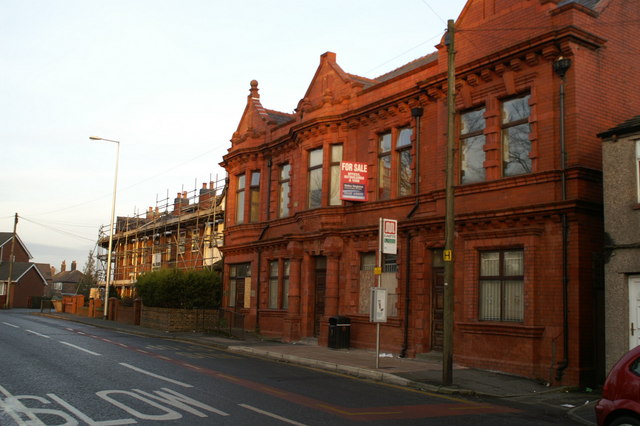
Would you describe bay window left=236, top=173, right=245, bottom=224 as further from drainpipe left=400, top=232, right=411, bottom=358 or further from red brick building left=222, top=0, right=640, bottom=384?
drainpipe left=400, top=232, right=411, bottom=358

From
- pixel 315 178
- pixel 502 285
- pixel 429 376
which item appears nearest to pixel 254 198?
pixel 315 178

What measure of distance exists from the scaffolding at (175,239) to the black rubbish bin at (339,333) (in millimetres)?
15807

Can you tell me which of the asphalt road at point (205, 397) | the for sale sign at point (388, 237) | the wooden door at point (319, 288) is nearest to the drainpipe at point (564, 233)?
the asphalt road at point (205, 397)

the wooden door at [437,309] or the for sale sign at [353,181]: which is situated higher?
the for sale sign at [353,181]

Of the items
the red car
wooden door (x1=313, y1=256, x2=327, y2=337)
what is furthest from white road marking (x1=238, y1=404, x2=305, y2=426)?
wooden door (x1=313, y1=256, x2=327, y2=337)

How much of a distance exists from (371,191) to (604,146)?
8.86 metres

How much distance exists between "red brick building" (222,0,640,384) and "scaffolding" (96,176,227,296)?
47.1 ft

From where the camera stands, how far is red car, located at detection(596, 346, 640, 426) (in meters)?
7.11

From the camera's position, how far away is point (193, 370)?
46.4ft

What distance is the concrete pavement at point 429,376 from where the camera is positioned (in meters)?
12.5

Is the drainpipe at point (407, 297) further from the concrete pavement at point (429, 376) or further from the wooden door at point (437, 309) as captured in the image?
the wooden door at point (437, 309)

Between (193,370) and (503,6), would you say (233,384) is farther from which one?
(503,6)

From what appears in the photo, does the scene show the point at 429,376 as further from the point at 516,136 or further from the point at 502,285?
the point at 516,136

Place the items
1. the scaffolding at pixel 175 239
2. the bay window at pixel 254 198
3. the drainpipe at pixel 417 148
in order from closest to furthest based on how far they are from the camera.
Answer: the drainpipe at pixel 417 148, the bay window at pixel 254 198, the scaffolding at pixel 175 239
